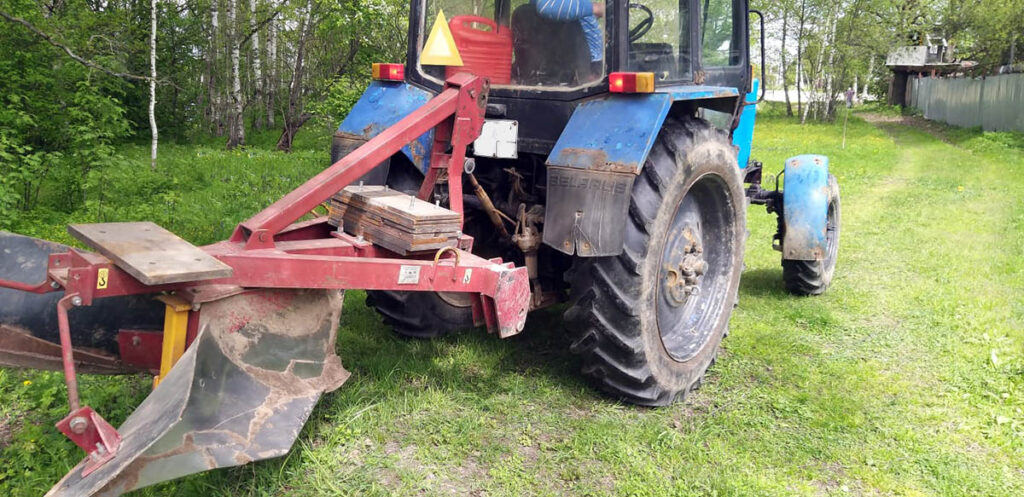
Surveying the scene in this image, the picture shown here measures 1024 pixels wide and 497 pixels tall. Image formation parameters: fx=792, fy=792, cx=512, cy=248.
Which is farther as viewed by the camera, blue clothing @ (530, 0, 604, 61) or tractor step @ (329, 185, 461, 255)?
blue clothing @ (530, 0, 604, 61)

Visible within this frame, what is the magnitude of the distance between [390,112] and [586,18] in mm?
1001

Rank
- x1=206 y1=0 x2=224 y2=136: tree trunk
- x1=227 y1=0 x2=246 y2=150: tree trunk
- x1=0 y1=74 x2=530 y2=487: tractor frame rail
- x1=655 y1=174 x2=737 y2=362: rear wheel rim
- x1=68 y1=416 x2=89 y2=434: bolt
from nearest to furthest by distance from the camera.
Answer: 1. x1=68 y1=416 x2=89 y2=434: bolt
2. x1=0 y1=74 x2=530 y2=487: tractor frame rail
3. x1=655 y1=174 x2=737 y2=362: rear wheel rim
4. x1=227 y1=0 x2=246 y2=150: tree trunk
5. x1=206 y1=0 x2=224 y2=136: tree trunk

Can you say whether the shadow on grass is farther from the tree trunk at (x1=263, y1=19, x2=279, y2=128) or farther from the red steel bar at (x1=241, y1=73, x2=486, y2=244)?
the tree trunk at (x1=263, y1=19, x2=279, y2=128)

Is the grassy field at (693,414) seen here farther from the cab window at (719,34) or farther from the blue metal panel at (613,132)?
the cab window at (719,34)

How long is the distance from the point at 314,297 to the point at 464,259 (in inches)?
21.9

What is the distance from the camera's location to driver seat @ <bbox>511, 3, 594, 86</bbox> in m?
3.43

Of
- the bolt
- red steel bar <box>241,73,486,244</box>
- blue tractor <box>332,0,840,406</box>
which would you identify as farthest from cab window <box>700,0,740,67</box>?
the bolt

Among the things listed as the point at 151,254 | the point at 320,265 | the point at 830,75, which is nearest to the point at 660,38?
the point at 320,265

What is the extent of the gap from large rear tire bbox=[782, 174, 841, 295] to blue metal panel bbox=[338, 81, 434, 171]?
2.80 metres

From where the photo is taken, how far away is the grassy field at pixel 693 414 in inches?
111

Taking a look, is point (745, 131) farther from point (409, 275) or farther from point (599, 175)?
point (409, 275)

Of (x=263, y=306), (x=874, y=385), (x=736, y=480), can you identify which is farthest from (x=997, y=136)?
(x=263, y=306)

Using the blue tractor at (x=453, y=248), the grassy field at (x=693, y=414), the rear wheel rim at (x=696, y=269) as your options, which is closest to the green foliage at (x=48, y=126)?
the grassy field at (x=693, y=414)

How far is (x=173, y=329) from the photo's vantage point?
92.4 inches
